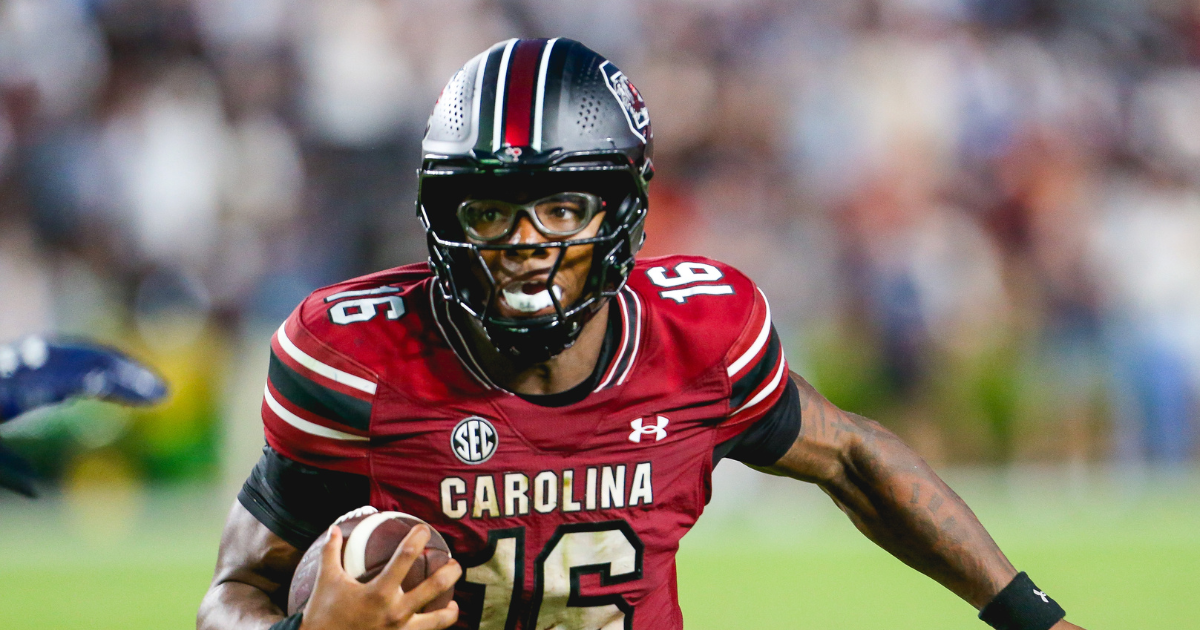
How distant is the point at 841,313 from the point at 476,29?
242 cm

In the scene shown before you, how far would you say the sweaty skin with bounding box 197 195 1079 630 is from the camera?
6.46 ft

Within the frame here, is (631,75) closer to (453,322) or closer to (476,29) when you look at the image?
(476,29)

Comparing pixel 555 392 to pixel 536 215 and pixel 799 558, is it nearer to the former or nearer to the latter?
pixel 536 215

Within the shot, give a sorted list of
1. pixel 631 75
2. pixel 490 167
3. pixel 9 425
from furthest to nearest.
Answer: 1. pixel 631 75
2. pixel 9 425
3. pixel 490 167

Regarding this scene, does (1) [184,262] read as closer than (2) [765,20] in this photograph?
Yes

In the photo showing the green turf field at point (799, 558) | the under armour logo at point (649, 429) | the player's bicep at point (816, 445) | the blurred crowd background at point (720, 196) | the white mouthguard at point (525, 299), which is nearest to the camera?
the white mouthguard at point (525, 299)

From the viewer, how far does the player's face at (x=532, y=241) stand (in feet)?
7.23

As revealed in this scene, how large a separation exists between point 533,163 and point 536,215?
0.09 metres

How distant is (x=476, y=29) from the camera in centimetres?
716

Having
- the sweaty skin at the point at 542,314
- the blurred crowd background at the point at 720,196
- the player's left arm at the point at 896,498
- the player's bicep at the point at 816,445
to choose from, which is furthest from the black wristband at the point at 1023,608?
the blurred crowd background at the point at 720,196

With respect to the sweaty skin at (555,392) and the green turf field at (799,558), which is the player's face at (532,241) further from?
the green turf field at (799,558)

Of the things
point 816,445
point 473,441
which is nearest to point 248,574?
point 473,441

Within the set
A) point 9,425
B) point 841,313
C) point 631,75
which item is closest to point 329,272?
point 631,75


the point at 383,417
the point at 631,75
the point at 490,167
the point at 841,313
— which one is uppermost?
the point at 490,167
